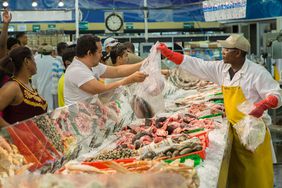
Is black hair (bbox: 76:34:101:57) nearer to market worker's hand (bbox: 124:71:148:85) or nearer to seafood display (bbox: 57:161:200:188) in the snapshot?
market worker's hand (bbox: 124:71:148:85)

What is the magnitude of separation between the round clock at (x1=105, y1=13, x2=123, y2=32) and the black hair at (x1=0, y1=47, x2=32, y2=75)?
11.5m

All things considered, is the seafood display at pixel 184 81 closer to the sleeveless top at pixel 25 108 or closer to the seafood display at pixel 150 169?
the sleeveless top at pixel 25 108

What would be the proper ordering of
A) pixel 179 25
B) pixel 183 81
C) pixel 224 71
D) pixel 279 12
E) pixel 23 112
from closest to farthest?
1. pixel 23 112
2. pixel 224 71
3. pixel 183 81
4. pixel 279 12
5. pixel 179 25

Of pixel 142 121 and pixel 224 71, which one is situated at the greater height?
pixel 224 71

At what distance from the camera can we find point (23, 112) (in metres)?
5.12

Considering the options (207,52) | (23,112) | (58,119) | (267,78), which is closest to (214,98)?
(267,78)

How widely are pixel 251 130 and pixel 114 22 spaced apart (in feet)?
38.0

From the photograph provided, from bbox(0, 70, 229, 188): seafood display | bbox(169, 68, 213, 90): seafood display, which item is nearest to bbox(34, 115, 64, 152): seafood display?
bbox(0, 70, 229, 188): seafood display

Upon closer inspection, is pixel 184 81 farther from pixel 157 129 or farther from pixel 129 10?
pixel 129 10

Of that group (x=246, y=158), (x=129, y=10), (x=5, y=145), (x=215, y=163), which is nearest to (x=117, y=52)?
(x=246, y=158)

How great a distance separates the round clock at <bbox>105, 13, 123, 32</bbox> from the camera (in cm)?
1677

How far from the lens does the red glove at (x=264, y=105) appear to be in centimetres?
568

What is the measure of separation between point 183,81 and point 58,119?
5327 mm

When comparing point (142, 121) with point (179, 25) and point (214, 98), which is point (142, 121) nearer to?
point (214, 98)
